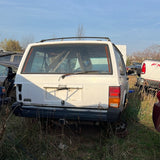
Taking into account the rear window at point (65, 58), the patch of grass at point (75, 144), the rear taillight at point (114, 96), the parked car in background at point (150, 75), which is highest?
the rear window at point (65, 58)

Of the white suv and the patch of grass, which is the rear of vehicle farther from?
the white suv

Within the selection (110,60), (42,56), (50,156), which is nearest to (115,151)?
(50,156)

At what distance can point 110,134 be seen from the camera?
3.23m

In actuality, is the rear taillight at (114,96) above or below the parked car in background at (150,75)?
above

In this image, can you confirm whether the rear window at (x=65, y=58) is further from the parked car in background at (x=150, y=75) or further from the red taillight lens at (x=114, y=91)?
the parked car in background at (x=150, y=75)

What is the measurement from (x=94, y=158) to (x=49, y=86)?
4.43ft

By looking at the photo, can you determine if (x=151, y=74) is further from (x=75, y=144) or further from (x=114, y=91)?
(x=75, y=144)

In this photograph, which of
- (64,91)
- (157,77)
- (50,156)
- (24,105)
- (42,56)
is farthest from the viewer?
(157,77)

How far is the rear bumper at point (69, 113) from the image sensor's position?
8.18 feet

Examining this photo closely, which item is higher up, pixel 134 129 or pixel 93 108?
pixel 93 108

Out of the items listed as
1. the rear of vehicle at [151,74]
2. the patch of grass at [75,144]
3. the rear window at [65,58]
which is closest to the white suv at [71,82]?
the rear window at [65,58]

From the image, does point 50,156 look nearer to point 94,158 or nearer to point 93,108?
point 94,158

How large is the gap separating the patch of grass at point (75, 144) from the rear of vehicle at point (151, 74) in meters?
2.77

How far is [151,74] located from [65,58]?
4391 millimetres
